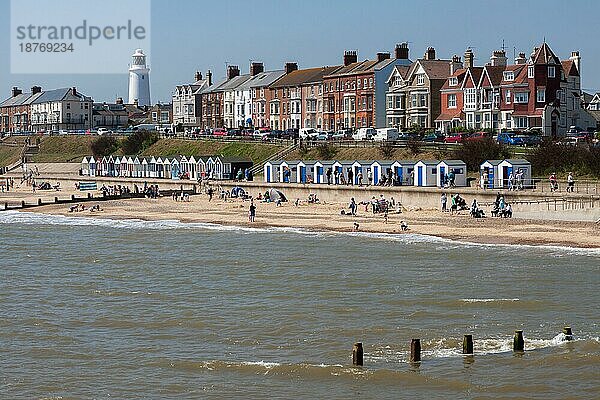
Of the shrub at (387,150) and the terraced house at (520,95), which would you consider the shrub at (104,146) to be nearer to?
the terraced house at (520,95)

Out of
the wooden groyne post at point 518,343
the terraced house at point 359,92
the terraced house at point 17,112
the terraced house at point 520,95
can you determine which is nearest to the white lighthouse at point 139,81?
the terraced house at point 17,112

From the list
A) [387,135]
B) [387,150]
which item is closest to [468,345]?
[387,150]

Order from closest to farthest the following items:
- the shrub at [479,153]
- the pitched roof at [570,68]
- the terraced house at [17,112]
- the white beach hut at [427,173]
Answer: the white beach hut at [427,173], the shrub at [479,153], the pitched roof at [570,68], the terraced house at [17,112]

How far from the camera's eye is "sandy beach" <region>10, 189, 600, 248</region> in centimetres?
3822

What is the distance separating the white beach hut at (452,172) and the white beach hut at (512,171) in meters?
2.80

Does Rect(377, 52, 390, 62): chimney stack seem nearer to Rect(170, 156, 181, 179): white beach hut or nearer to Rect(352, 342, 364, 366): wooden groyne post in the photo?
Rect(170, 156, 181, 179): white beach hut

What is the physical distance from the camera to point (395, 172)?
2105 inches

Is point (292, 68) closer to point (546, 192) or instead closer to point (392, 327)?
point (546, 192)

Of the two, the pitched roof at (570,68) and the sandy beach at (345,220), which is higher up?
the pitched roof at (570,68)

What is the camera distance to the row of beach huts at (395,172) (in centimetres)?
4866

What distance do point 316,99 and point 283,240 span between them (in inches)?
2176

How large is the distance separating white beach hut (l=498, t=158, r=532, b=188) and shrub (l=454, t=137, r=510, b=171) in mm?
7325

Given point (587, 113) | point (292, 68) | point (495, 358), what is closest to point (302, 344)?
point (495, 358)

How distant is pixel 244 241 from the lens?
40438 millimetres
